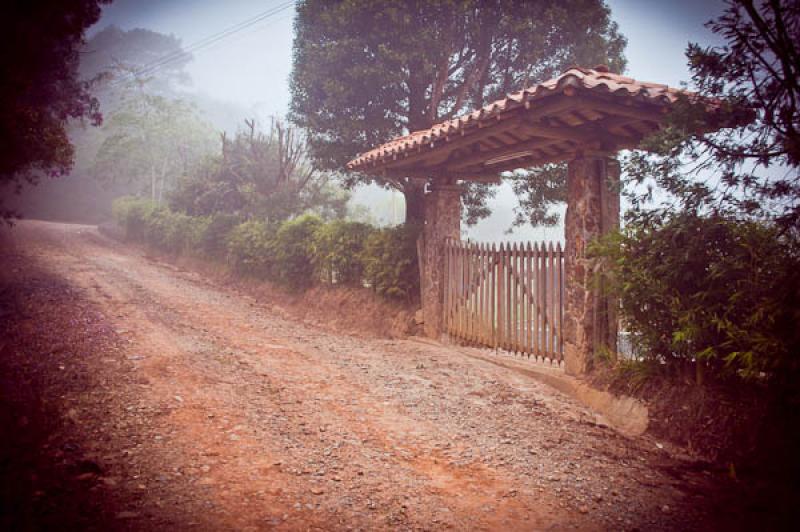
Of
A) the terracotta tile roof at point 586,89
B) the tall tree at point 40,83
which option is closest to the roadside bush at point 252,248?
the tall tree at point 40,83

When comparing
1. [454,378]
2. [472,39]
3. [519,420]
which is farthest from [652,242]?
[472,39]

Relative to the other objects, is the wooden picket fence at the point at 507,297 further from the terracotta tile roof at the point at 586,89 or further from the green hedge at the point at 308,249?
the terracotta tile roof at the point at 586,89

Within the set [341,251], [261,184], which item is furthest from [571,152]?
[261,184]

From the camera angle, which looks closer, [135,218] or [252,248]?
[252,248]

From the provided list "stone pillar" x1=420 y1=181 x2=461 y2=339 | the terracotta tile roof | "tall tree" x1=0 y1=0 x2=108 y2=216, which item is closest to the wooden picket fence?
"stone pillar" x1=420 y1=181 x2=461 y2=339

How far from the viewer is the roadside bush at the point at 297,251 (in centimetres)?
1170

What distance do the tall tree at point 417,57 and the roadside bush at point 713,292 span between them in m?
7.00

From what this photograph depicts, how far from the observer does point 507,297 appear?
22.3 ft

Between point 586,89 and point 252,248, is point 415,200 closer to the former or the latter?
point 252,248

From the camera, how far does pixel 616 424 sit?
14.8 ft

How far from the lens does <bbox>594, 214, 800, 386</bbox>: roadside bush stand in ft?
10.5

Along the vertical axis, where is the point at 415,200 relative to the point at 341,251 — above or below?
above

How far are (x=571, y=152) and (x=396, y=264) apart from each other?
14.0ft

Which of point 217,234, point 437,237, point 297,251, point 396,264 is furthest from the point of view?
point 217,234
